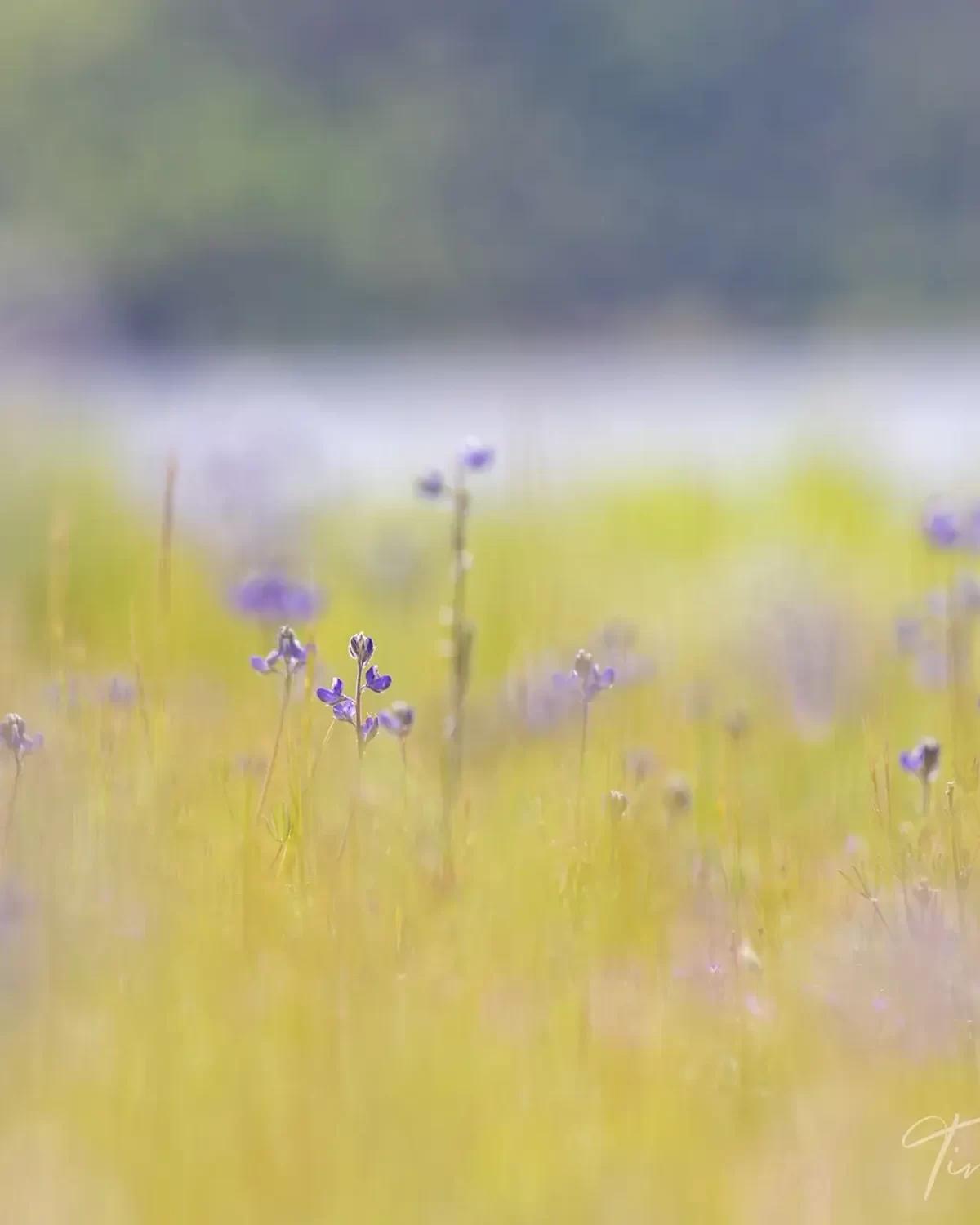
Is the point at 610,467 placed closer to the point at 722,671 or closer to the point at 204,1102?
the point at 722,671

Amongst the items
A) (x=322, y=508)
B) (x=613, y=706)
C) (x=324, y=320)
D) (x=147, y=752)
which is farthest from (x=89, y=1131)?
(x=324, y=320)

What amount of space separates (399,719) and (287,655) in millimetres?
146

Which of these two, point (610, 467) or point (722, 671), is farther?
point (610, 467)

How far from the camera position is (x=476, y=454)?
7.29 feet

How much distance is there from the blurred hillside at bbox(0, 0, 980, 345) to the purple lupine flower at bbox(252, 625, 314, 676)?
841 inches

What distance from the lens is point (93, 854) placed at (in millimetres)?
1827

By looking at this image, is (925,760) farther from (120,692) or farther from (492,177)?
(492,177)

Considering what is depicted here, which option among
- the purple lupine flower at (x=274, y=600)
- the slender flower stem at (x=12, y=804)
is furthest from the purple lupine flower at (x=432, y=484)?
the slender flower stem at (x=12, y=804)

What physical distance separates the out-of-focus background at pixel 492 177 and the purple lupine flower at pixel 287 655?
16980 millimetres

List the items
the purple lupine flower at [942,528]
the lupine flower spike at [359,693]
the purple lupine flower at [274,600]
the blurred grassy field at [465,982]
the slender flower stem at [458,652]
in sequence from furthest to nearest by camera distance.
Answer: the purple lupine flower at [274,600] < the purple lupine flower at [942,528] < the slender flower stem at [458,652] < the lupine flower spike at [359,693] < the blurred grassy field at [465,982]

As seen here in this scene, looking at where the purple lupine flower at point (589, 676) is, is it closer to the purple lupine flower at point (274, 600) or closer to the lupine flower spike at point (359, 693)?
the lupine flower spike at point (359, 693)

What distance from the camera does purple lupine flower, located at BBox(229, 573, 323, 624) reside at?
8.96 feet

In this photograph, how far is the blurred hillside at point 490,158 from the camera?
953 inches

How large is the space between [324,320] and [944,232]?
28.6ft
